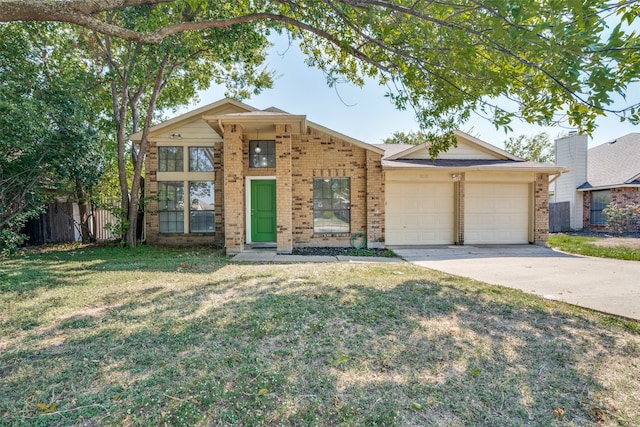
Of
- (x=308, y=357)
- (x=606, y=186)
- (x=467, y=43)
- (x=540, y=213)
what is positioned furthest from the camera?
(x=606, y=186)

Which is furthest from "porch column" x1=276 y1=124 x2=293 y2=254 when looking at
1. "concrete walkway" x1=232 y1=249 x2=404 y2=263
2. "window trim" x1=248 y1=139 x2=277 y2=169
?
"window trim" x1=248 y1=139 x2=277 y2=169

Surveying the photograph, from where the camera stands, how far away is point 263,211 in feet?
33.1

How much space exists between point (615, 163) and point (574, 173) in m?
1.90

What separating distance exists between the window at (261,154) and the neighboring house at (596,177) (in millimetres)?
14070

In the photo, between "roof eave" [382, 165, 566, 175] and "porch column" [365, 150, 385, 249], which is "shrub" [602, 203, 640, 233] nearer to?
"roof eave" [382, 165, 566, 175]

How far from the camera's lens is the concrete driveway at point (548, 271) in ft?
15.4

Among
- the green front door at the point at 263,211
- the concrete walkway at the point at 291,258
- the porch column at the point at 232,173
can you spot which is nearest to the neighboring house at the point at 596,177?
the concrete walkway at the point at 291,258

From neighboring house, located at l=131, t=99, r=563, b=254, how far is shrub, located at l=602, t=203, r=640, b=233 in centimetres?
593

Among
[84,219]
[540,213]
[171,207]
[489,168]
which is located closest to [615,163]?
[540,213]

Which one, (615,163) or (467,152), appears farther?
(615,163)

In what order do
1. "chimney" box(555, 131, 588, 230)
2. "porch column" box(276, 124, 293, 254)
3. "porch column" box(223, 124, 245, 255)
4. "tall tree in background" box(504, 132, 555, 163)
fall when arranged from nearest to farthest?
"porch column" box(223, 124, 245, 255)
"porch column" box(276, 124, 293, 254)
"chimney" box(555, 131, 588, 230)
"tall tree in background" box(504, 132, 555, 163)

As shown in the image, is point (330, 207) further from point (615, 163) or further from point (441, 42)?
point (615, 163)

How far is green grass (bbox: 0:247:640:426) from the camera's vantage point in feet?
6.89

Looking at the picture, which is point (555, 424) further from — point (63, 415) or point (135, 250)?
point (135, 250)
